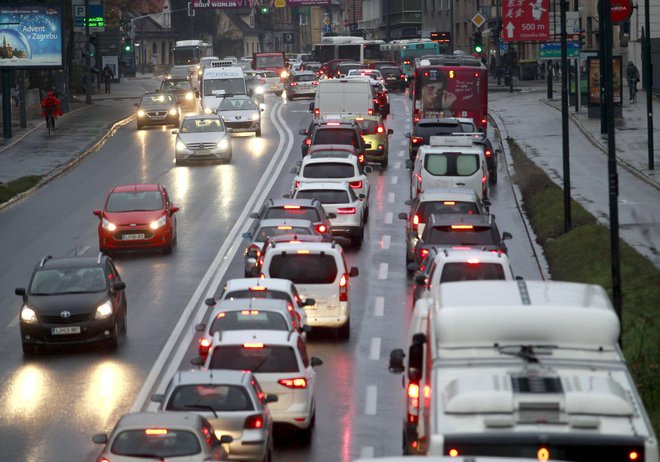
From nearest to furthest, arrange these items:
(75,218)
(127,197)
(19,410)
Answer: (19,410) → (127,197) → (75,218)

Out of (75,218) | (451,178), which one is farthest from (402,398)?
(75,218)

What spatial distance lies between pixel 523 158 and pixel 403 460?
41.3 m

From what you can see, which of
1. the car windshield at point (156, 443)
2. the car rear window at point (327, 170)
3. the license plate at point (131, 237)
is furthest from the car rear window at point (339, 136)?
the car windshield at point (156, 443)

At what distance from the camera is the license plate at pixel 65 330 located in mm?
24906

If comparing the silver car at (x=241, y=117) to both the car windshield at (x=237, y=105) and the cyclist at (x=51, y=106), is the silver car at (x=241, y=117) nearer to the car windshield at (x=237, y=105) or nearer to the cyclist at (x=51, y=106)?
the car windshield at (x=237, y=105)

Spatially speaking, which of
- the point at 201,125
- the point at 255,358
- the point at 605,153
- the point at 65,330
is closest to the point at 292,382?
the point at 255,358

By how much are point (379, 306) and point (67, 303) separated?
635cm

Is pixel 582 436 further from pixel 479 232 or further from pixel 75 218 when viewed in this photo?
pixel 75 218

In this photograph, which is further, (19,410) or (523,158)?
(523,158)

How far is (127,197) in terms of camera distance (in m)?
35.0

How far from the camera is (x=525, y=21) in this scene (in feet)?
211

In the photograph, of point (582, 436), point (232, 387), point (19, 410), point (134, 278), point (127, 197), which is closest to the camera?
point (582, 436)

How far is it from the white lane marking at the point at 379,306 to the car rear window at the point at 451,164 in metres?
7.85

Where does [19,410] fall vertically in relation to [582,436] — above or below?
below
